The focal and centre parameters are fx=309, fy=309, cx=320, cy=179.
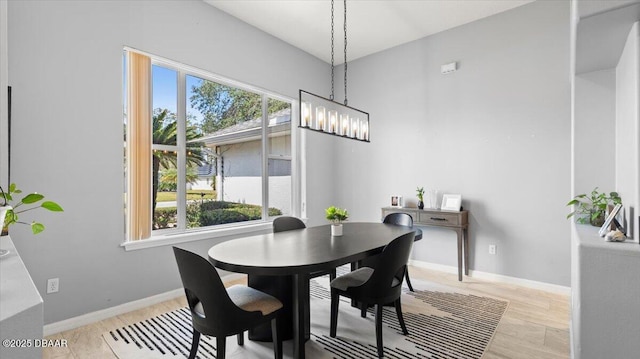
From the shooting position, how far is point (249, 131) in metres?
4.33

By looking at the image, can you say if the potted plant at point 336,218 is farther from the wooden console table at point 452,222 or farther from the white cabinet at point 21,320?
the white cabinet at point 21,320

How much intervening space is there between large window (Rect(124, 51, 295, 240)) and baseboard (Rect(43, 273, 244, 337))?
0.63m

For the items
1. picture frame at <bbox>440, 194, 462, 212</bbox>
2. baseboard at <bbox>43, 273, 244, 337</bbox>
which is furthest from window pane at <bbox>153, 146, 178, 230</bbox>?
picture frame at <bbox>440, 194, 462, 212</bbox>

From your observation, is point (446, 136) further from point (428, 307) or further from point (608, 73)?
point (428, 307)

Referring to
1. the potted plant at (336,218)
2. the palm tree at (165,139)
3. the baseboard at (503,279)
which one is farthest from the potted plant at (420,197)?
the palm tree at (165,139)

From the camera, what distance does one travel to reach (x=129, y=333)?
97.6 inches

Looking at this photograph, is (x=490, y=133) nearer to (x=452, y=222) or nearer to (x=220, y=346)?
(x=452, y=222)

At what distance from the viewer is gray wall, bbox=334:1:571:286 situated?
136 inches

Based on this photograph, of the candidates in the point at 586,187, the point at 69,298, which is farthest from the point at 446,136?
the point at 69,298

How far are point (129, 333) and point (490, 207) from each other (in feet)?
13.2

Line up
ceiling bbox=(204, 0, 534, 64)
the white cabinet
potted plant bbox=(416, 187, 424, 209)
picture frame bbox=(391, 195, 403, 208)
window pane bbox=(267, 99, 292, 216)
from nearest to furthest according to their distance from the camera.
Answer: the white cabinet < ceiling bbox=(204, 0, 534, 64) < potted plant bbox=(416, 187, 424, 209) < picture frame bbox=(391, 195, 403, 208) < window pane bbox=(267, 99, 292, 216)

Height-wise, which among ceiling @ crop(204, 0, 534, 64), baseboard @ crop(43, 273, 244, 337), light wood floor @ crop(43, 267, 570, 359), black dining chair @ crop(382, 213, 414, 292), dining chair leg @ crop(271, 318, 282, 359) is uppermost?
ceiling @ crop(204, 0, 534, 64)

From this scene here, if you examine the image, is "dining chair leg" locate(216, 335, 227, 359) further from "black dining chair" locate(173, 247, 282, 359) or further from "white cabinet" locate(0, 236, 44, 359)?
"white cabinet" locate(0, 236, 44, 359)

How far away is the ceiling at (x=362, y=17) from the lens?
359 centimetres
